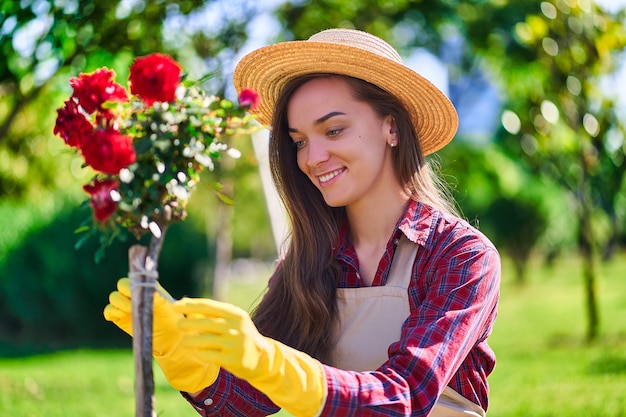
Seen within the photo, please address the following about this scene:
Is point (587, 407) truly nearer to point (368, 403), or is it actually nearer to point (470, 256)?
point (470, 256)

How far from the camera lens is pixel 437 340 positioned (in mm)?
1955

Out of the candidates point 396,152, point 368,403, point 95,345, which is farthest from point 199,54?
point 368,403

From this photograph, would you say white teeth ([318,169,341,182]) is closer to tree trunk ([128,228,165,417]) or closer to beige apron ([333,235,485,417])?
beige apron ([333,235,485,417])

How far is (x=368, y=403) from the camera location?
71.9 inches

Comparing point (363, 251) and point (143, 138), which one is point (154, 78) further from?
point (363, 251)

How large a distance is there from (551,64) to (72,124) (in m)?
6.28

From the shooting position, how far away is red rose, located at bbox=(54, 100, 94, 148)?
1.80 meters

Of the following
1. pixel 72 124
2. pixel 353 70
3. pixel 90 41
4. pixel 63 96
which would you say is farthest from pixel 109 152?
pixel 63 96

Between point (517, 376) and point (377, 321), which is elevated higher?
point (377, 321)

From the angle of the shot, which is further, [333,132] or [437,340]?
[333,132]

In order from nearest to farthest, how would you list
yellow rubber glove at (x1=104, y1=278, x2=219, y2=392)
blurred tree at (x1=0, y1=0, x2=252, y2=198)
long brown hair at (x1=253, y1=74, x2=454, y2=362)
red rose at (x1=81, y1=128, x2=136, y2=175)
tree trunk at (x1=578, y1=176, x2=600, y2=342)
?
1. red rose at (x1=81, y1=128, x2=136, y2=175)
2. yellow rubber glove at (x1=104, y1=278, x2=219, y2=392)
3. long brown hair at (x1=253, y1=74, x2=454, y2=362)
4. blurred tree at (x1=0, y1=0, x2=252, y2=198)
5. tree trunk at (x1=578, y1=176, x2=600, y2=342)

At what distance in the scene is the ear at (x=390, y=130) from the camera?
248cm

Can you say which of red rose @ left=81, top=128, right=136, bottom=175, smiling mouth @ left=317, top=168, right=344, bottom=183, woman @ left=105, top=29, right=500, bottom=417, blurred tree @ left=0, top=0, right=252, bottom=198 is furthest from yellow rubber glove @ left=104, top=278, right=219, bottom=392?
blurred tree @ left=0, top=0, right=252, bottom=198

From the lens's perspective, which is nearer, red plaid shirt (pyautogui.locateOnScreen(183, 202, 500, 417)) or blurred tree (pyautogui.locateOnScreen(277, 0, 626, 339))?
red plaid shirt (pyautogui.locateOnScreen(183, 202, 500, 417))
